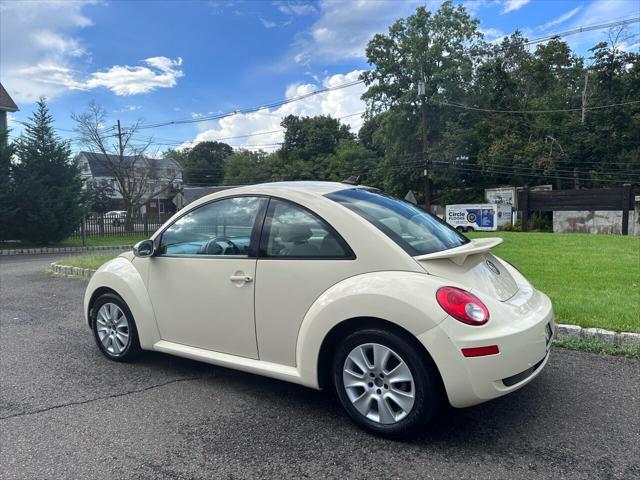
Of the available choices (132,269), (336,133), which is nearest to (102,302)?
(132,269)

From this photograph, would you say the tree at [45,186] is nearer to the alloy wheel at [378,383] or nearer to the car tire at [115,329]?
the car tire at [115,329]

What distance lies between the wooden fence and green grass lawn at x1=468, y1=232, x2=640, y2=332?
54.0ft

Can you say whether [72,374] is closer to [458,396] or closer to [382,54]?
[458,396]

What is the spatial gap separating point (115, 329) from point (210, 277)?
4.58ft

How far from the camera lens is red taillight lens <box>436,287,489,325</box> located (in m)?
2.77

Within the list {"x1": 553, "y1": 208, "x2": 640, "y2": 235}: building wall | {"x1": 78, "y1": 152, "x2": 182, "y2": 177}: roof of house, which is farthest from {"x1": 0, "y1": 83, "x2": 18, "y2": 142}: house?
{"x1": 553, "y1": 208, "x2": 640, "y2": 235}: building wall

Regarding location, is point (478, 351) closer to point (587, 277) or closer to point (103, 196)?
point (587, 277)

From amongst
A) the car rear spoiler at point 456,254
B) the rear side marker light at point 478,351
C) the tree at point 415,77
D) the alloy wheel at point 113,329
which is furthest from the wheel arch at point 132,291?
the tree at point 415,77

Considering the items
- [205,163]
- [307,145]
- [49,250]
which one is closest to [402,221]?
[49,250]

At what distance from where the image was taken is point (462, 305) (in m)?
2.81

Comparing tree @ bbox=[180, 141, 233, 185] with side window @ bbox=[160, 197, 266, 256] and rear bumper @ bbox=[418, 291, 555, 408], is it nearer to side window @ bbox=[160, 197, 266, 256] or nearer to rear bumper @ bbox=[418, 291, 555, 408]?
side window @ bbox=[160, 197, 266, 256]

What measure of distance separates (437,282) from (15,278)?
35.3 feet

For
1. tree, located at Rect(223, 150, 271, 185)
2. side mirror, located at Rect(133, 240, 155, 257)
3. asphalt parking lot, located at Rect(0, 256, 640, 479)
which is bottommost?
asphalt parking lot, located at Rect(0, 256, 640, 479)

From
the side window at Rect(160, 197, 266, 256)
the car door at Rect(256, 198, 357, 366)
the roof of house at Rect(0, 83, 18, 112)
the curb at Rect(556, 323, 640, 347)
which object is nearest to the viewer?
the car door at Rect(256, 198, 357, 366)
